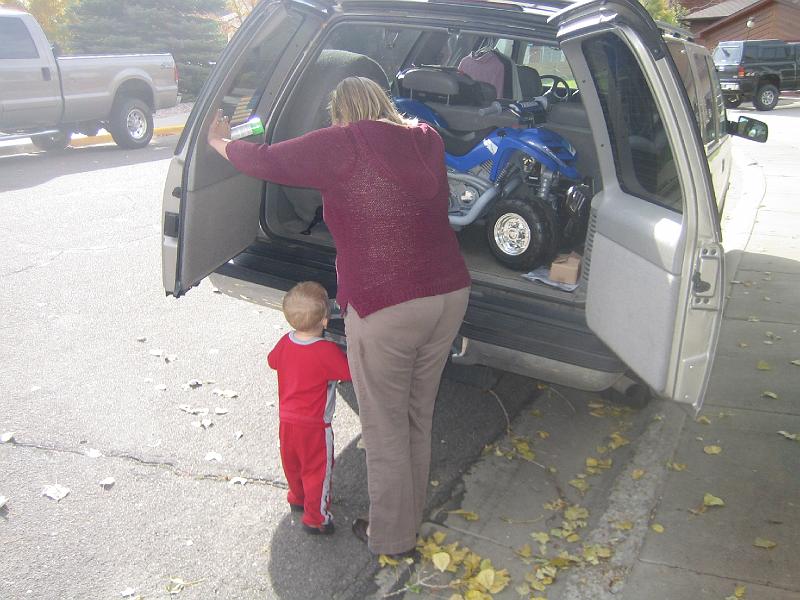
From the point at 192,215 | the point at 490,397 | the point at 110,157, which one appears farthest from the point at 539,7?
the point at 110,157

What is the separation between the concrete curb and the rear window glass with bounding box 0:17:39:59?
214cm

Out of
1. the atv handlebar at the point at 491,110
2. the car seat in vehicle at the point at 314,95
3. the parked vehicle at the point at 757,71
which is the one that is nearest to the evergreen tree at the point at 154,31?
the parked vehicle at the point at 757,71

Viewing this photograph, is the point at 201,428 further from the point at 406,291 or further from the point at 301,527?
the point at 406,291

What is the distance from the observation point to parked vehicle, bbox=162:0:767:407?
276 centimetres

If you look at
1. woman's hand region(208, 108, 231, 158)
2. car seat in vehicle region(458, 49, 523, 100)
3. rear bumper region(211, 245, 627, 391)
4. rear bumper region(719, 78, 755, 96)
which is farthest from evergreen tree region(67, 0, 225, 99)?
woman's hand region(208, 108, 231, 158)

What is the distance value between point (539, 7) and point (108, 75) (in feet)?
37.0

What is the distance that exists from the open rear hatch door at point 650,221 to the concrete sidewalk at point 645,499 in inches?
30.2

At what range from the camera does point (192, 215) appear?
3795mm

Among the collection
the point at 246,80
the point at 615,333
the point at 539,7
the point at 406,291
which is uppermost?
the point at 539,7

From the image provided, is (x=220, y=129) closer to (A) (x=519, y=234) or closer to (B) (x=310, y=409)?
(B) (x=310, y=409)

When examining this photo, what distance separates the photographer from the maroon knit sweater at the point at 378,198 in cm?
276

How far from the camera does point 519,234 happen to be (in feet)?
15.7

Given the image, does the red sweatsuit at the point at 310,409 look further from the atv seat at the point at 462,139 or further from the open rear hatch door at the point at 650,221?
the atv seat at the point at 462,139

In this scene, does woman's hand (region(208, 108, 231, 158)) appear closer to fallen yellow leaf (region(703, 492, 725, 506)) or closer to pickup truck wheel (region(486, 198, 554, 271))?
pickup truck wheel (region(486, 198, 554, 271))
